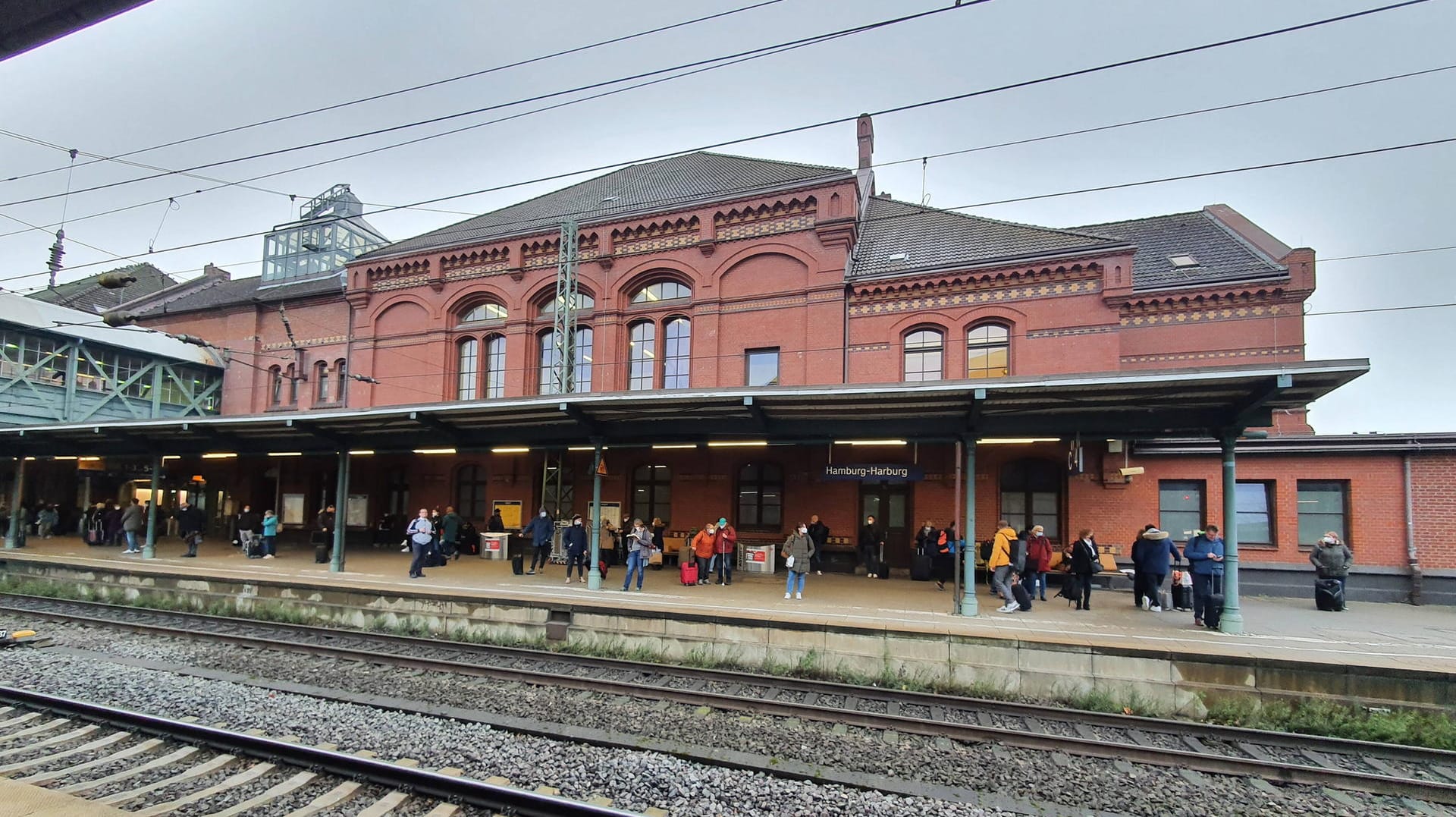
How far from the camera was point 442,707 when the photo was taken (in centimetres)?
721

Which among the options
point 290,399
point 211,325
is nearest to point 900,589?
point 290,399

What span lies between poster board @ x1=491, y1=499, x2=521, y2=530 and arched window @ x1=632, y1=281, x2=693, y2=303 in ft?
22.3


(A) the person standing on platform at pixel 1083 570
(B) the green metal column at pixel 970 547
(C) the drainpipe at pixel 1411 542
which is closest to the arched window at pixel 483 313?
(B) the green metal column at pixel 970 547

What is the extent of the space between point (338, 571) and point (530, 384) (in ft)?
24.2

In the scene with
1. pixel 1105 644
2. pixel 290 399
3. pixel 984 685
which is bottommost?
pixel 984 685

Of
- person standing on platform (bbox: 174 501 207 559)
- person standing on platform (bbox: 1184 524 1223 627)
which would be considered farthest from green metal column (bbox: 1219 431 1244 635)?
person standing on platform (bbox: 174 501 207 559)

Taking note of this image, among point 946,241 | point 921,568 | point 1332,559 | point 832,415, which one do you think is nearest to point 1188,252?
point 946,241

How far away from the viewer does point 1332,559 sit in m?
11.9

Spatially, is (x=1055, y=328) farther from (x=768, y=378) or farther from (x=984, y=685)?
(x=984, y=685)

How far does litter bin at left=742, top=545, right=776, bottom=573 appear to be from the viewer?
16.3 meters

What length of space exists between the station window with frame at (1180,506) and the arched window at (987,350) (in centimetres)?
431

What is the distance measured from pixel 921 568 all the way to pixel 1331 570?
281 inches

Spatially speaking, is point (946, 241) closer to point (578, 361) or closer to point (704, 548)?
point (704, 548)

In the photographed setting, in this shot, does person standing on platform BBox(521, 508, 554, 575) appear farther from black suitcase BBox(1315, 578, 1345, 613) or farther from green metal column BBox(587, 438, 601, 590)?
black suitcase BBox(1315, 578, 1345, 613)
